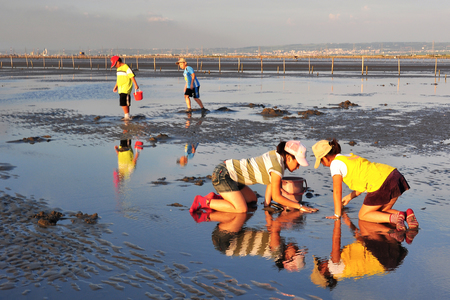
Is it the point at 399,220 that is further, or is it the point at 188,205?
the point at 188,205

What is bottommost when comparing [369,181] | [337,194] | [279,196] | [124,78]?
[279,196]

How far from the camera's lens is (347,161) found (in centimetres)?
538

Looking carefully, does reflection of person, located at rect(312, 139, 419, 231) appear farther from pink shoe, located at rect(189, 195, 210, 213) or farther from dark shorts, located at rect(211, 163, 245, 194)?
pink shoe, located at rect(189, 195, 210, 213)

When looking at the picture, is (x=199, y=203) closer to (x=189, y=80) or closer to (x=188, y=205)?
(x=188, y=205)

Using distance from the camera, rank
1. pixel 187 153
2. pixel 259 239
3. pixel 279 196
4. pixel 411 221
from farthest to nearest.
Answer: pixel 187 153 → pixel 279 196 → pixel 411 221 → pixel 259 239

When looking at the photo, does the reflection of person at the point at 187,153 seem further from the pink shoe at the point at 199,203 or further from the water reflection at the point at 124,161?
the pink shoe at the point at 199,203

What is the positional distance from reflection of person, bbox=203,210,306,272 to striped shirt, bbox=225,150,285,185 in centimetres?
47

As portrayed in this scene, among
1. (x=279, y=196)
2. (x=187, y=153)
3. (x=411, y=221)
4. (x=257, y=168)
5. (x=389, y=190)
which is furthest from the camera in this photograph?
(x=187, y=153)

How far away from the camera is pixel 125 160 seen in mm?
8719

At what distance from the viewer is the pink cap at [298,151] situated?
214 inches

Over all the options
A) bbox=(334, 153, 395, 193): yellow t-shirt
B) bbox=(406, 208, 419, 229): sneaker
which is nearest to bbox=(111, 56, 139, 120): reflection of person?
bbox=(334, 153, 395, 193): yellow t-shirt

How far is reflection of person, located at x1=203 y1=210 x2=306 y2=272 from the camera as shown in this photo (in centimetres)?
443

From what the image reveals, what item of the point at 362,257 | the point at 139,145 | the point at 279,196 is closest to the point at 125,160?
the point at 139,145

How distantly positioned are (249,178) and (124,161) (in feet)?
11.6
